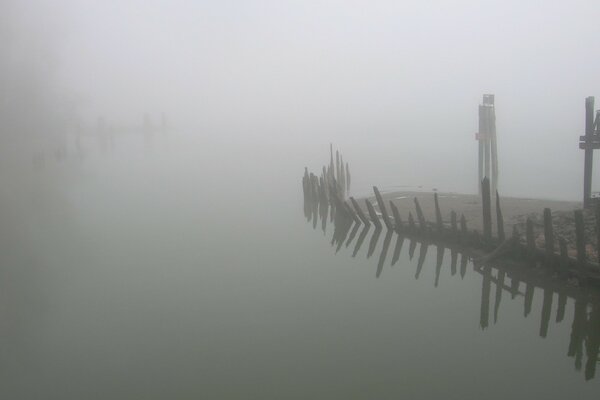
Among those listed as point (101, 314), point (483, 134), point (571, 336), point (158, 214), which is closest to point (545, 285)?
point (571, 336)

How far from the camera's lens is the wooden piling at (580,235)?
8.11 m

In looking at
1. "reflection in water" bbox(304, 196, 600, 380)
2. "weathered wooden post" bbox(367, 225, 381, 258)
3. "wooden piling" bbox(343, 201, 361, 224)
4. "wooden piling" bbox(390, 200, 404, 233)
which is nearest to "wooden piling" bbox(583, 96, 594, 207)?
"reflection in water" bbox(304, 196, 600, 380)

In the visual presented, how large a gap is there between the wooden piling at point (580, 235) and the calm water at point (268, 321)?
792mm

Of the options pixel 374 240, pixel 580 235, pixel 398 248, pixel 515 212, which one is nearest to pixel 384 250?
pixel 398 248

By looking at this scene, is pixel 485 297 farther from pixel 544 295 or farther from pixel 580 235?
pixel 580 235

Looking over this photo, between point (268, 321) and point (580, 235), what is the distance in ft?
17.5

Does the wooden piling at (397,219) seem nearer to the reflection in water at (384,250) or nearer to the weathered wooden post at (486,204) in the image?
the reflection in water at (384,250)

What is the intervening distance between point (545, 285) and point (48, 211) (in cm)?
1865

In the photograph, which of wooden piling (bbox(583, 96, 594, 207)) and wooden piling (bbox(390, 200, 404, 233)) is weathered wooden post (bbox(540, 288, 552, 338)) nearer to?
wooden piling (bbox(583, 96, 594, 207))

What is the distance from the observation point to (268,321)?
9.19 m

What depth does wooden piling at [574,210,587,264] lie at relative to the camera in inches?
319

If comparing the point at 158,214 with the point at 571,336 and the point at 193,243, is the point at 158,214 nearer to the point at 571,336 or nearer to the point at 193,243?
the point at 193,243

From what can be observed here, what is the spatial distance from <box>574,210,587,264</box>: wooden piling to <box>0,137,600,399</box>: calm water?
0.79 meters

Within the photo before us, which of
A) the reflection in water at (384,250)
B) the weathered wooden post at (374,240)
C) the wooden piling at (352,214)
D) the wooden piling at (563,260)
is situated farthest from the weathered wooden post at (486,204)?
the wooden piling at (352,214)
